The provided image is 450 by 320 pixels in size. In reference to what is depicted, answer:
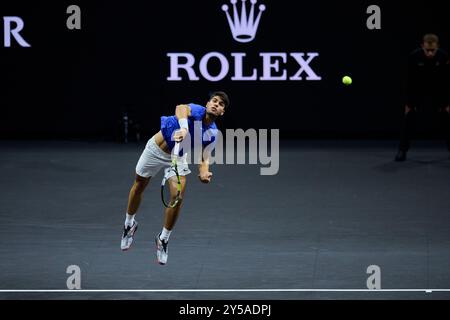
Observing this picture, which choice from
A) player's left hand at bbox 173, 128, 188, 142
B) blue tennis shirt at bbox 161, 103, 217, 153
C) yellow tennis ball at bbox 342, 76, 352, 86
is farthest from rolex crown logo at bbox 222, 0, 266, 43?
player's left hand at bbox 173, 128, 188, 142

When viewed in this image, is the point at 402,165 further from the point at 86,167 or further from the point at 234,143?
the point at 86,167

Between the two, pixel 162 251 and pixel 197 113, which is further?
pixel 162 251

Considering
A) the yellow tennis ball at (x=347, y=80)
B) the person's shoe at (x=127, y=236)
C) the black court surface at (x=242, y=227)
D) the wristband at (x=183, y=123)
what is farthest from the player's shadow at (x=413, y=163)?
the wristband at (x=183, y=123)

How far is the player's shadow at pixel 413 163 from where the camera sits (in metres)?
16.2

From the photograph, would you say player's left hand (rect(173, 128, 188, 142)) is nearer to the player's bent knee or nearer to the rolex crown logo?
the player's bent knee

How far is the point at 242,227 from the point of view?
484 inches

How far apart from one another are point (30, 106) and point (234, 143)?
11.0ft

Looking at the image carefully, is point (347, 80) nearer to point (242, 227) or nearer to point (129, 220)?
point (242, 227)

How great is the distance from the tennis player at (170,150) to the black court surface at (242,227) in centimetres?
30

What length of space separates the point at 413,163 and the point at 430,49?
1.65 metres

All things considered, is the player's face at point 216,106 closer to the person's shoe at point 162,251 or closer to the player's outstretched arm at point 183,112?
the player's outstretched arm at point 183,112

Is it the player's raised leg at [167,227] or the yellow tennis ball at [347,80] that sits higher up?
the yellow tennis ball at [347,80]

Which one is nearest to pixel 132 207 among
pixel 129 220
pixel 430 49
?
pixel 129 220

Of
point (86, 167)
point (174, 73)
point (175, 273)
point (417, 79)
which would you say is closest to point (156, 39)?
point (174, 73)
